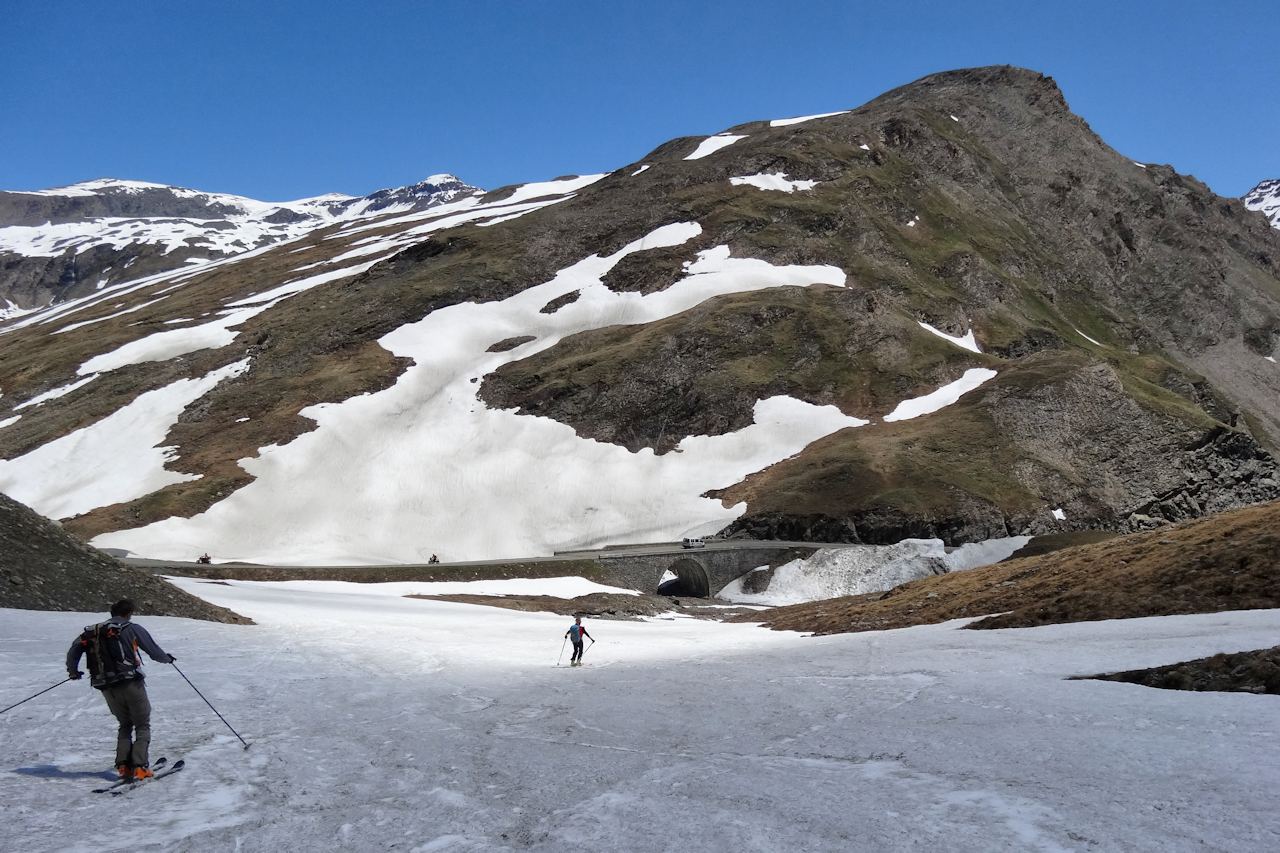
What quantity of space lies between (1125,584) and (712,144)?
150018 mm

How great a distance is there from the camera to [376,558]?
7419cm

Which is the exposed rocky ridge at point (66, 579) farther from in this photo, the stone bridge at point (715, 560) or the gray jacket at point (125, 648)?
the stone bridge at point (715, 560)

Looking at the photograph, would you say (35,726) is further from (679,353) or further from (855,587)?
(679,353)

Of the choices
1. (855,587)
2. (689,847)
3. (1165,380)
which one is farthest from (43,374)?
(1165,380)

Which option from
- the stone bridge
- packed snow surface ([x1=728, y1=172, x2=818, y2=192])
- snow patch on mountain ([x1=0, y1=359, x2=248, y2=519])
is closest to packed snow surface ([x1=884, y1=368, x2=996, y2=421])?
the stone bridge

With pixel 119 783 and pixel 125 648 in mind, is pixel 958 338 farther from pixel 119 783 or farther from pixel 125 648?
pixel 119 783

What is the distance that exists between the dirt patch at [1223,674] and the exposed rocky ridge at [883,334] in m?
55.4

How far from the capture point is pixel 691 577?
231 feet

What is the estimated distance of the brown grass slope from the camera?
22656mm

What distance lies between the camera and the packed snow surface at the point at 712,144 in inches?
6094

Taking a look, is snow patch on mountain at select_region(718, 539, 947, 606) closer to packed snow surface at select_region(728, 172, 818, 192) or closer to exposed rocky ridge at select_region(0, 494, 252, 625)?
exposed rocky ridge at select_region(0, 494, 252, 625)

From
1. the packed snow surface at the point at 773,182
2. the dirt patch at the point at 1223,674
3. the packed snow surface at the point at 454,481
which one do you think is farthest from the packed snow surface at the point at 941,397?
the dirt patch at the point at 1223,674

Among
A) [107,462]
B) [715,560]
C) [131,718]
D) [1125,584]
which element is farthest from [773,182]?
[131,718]

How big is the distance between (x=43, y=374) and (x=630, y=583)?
95426mm
